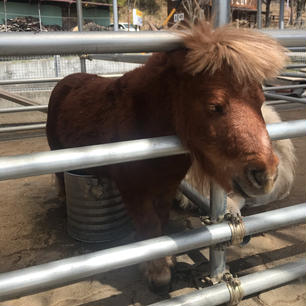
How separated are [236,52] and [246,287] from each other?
108cm

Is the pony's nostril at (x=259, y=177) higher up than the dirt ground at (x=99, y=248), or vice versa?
the pony's nostril at (x=259, y=177)

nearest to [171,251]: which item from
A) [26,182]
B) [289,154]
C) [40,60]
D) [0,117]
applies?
[289,154]

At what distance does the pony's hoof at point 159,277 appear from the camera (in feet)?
6.26

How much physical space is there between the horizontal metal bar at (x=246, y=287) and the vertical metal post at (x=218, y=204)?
22cm

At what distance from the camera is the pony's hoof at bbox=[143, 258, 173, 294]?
1.91 m

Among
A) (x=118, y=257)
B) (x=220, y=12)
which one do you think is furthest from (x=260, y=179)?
(x=220, y=12)


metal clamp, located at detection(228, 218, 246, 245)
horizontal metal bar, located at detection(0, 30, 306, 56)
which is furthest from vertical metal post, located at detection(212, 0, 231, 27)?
metal clamp, located at detection(228, 218, 246, 245)

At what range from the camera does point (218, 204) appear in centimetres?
172

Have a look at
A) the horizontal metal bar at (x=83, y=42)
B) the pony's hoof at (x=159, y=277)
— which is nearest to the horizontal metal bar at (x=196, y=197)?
→ the pony's hoof at (x=159, y=277)

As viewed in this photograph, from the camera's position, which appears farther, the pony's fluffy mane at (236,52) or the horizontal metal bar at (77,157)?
the pony's fluffy mane at (236,52)

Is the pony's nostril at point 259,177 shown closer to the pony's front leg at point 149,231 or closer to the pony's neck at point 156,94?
the pony's neck at point 156,94

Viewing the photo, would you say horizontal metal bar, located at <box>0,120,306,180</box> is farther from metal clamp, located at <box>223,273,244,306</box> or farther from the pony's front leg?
the pony's front leg

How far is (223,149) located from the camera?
132 cm

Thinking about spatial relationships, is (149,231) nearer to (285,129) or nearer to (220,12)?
(285,129)
